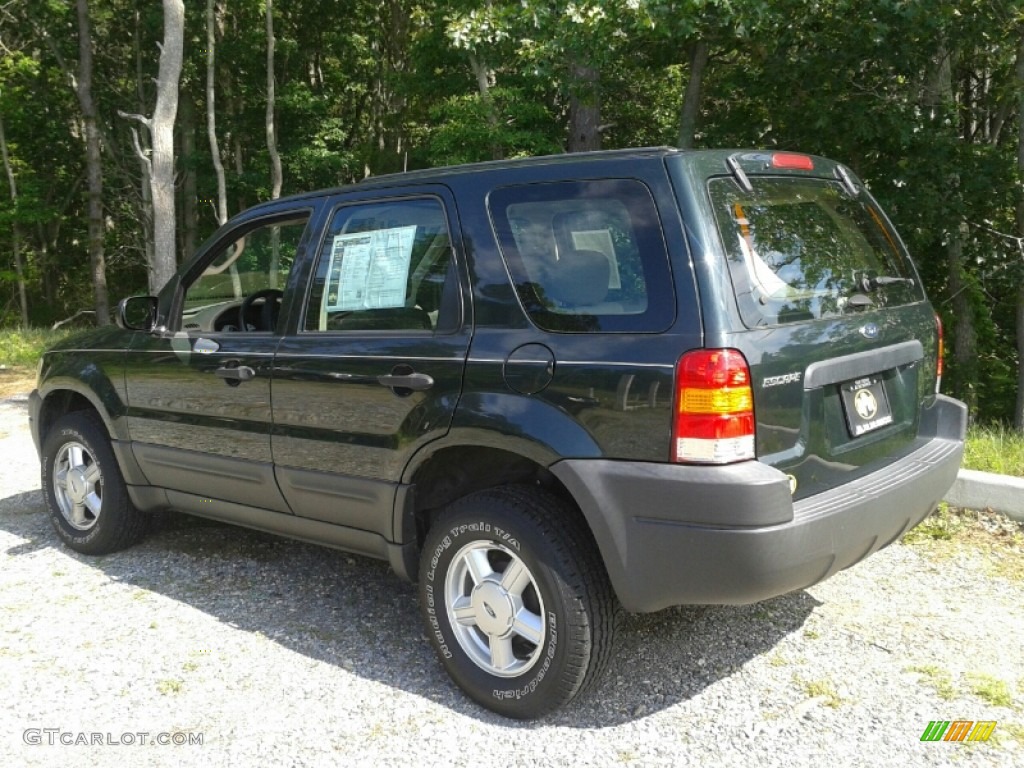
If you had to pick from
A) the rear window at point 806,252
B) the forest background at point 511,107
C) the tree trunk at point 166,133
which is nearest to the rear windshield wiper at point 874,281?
the rear window at point 806,252

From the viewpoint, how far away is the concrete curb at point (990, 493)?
474 cm

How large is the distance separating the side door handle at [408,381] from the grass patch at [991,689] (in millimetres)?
2262

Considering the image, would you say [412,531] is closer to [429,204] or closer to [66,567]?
[429,204]

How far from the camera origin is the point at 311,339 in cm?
385

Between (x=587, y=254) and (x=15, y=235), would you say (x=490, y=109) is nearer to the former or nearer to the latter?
(x=587, y=254)

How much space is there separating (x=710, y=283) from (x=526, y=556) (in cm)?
109

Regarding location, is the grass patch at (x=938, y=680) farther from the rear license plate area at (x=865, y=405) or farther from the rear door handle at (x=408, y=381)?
the rear door handle at (x=408, y=381)

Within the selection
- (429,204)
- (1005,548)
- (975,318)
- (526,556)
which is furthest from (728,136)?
(526,556)

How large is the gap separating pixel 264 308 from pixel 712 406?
8.84 ft

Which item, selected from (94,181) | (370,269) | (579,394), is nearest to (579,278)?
(579,394)

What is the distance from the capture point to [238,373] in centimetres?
405

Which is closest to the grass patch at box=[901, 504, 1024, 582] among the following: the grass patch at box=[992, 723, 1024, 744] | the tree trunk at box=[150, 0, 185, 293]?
the grass patch at box=[992, 723, 1024, 744]

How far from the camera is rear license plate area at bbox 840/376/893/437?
313cm

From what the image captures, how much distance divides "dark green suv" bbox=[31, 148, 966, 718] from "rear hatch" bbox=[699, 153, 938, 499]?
1cm
